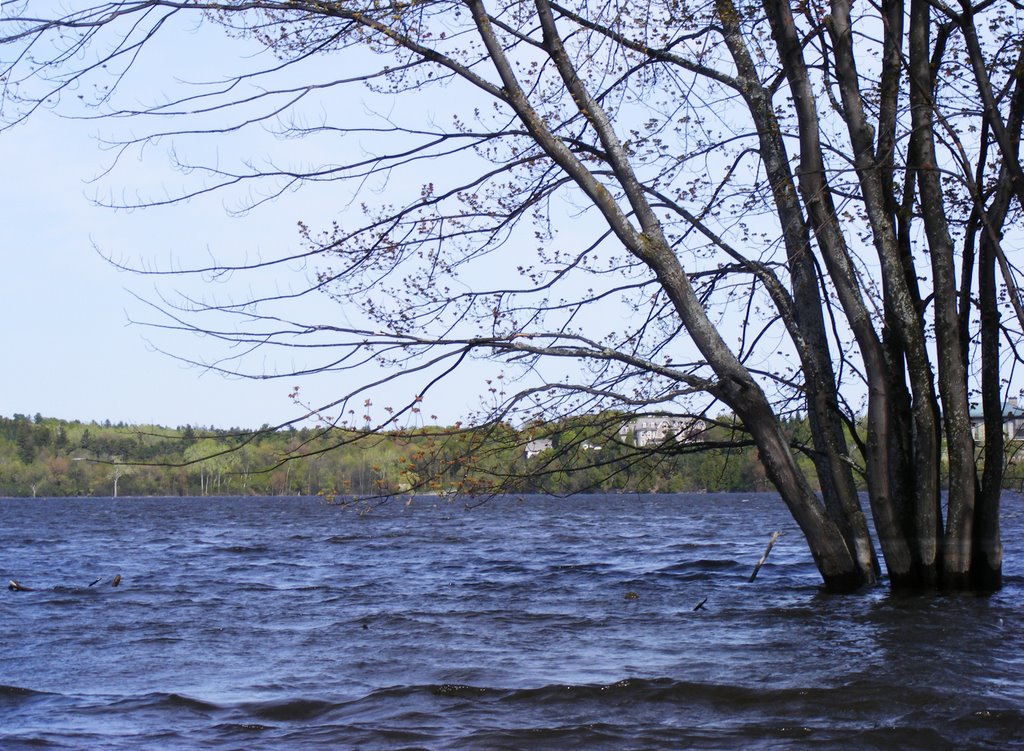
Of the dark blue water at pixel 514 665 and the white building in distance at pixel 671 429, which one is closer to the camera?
the dark blue water at pixel 514 665

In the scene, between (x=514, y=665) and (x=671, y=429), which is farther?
(x=671, y=429)

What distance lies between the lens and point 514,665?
9.95m

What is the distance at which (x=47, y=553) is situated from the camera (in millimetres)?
33281

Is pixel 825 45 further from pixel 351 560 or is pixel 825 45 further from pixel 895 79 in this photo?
pixel 351 560

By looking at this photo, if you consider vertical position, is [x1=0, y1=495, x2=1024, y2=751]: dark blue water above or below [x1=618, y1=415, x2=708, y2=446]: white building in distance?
below

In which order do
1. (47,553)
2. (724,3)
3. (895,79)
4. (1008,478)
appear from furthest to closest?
(47,553), (1008,478), (895,79), (724,3)

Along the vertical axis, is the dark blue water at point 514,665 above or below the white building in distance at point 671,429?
below

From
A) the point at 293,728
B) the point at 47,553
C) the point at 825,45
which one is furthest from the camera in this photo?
the point at 47,553

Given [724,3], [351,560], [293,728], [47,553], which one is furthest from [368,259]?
[47,553]

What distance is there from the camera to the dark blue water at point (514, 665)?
7367 millimetres

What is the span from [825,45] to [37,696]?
10.2 metres

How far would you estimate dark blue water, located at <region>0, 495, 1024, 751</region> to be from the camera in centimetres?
737

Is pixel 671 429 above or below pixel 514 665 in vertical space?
above

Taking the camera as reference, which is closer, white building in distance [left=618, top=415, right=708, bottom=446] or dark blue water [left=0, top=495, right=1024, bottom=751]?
dark blue water [left=0, top=495, right=1024, bottom=751]
